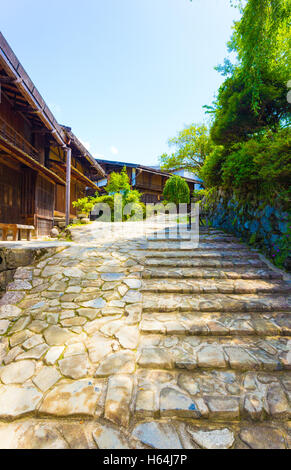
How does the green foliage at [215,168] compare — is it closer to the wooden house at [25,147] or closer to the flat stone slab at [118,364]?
the flat stone slab at [118,364]

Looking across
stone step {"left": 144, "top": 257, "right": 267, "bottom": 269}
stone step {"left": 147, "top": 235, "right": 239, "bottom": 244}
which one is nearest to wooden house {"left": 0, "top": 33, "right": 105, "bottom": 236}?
stone step {"left": 147, "top": 235, "right": 239, "bottom": 244}

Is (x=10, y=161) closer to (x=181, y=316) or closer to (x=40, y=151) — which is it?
(x=40, y=151)

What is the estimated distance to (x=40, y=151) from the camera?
8844mm

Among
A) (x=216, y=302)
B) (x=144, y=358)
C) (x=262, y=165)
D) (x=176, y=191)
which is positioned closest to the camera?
(x=144, y=358)

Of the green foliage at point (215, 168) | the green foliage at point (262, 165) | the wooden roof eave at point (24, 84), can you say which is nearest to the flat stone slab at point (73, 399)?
the green foliage at point (262, 165)

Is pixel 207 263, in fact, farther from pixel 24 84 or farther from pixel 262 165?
pixel 24 84

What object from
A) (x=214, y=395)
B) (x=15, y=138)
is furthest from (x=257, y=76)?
(x=15, y=138)

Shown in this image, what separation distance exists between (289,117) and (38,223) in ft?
31.5

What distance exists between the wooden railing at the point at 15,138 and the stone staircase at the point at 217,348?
6704 millimetres

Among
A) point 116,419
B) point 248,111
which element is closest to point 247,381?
point 116,419

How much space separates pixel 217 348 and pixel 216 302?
81 centimetres

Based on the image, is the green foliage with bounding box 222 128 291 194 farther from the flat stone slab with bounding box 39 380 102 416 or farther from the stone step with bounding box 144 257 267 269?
the flat stone slab with bounding box 39 380 102 416

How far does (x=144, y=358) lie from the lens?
199 centimetres

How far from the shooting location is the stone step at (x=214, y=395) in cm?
153
